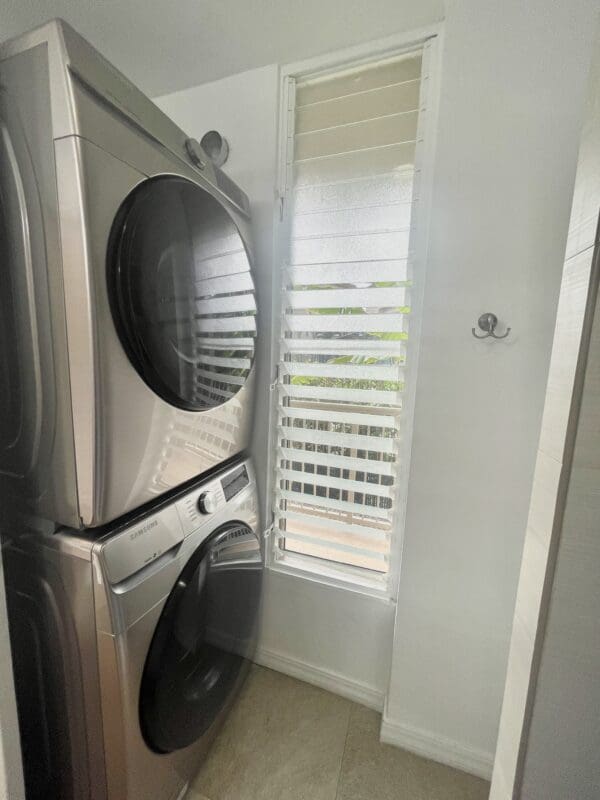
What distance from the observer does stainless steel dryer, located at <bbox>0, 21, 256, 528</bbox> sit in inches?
22.7

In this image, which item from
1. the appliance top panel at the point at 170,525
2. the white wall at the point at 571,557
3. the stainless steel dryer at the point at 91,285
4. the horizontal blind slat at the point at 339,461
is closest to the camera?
the white wall at the point at 571,557

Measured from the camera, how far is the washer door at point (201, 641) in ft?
2.54

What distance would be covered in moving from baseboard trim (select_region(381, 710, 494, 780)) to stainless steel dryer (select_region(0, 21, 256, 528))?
120 centimetres

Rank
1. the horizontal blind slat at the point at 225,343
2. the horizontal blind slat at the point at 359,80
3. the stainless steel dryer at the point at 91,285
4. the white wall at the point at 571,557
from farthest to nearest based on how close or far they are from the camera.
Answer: the horizontal blind slat at the point at 359,80 < the horizontal blind slat at the point at 225,343 < the stainless steel dryer at the point at 91,285 < the white wall at the point at 571,557

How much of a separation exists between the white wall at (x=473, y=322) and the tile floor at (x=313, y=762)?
2.8 inches

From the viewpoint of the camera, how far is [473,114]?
0.89 metres

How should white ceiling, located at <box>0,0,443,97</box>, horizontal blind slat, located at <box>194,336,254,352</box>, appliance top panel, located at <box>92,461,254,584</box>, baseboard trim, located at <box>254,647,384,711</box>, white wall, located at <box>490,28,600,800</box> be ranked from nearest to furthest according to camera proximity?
white wall, located at <box>490,28,600,800</box> → appliance top panel, located at <box>92,461,254,584</box> → horizontal blind slat, located at <box>194,336,254,352</box> → white ceiling, located at <box>0,0,443,97</box> → baseboard trim, located at <box>254,647,384,711</box>

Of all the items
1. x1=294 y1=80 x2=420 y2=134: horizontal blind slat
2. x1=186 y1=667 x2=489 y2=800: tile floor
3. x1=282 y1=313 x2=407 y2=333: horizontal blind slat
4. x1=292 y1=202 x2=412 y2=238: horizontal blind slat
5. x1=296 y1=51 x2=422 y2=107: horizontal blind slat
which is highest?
x1=296 y1=51 x2=422 y2=107: horizontal blind slat

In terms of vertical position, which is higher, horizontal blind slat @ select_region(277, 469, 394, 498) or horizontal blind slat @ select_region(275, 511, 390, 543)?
horizontal blind slat @ select_region(277, 469, 394, 498)

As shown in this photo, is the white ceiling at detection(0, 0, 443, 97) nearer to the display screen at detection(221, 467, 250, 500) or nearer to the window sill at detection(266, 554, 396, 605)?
the display screen at detection(221, 467, 250, 500)

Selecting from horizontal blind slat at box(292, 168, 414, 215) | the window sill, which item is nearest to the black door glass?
horizontal blind slat at box(292, 168, 414, 215)

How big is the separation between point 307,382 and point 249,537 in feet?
1.95

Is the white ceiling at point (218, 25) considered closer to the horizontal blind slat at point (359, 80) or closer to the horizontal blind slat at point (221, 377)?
the horizontal blind slat at point (359, 80)

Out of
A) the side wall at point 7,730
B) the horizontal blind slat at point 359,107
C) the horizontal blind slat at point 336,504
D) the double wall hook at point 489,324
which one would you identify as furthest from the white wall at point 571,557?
the side wall at point 7,730
